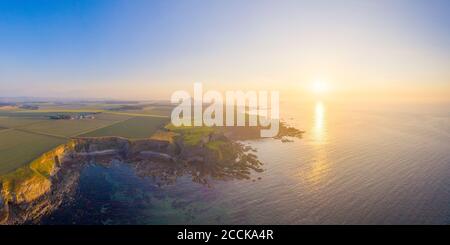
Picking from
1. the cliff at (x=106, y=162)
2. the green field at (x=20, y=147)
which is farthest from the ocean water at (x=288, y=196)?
the green field at (x=20, y=147)

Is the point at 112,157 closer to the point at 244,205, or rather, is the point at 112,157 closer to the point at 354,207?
the point at 244,205

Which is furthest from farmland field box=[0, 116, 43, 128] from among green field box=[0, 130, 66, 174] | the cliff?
the cliff

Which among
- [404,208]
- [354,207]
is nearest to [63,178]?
[354,207]

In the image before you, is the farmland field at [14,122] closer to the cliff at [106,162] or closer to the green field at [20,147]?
the green field at [20,147]

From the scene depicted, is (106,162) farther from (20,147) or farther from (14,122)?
(14,122)

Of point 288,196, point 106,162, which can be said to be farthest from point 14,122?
point 288,196

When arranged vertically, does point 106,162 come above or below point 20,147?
below

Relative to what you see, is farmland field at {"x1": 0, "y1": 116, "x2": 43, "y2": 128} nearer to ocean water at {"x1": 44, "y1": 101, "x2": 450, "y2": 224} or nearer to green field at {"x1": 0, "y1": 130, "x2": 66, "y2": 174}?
green field at {"x1": 0, "y1": 130, "x2": 66, "y2": 174}
